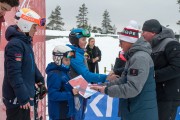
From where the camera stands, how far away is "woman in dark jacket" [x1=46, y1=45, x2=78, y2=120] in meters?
4.07

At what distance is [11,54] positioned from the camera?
3.61 meters

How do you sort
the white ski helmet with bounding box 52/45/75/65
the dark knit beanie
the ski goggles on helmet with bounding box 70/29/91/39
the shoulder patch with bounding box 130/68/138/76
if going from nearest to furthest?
the shoulder patch with bounding box 130/68/138/76, the white ski helmet with bounding box 52/45/75/65, the dark knit beanie, the ski goggles on helmet with bounding box 70/29/91/39

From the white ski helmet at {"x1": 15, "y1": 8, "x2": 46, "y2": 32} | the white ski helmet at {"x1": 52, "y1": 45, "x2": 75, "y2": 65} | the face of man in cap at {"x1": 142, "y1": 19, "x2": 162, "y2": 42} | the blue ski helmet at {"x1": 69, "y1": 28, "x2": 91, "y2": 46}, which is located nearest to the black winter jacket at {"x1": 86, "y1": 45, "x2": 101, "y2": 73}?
the blue ski helmet at {"x1": 69, "y1": 28, "x2": 91, "y2": 46}

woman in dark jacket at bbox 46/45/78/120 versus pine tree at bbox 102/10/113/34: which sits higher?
pine tree at bbox 102/10/113/34

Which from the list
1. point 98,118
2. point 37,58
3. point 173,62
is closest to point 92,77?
point 173,62

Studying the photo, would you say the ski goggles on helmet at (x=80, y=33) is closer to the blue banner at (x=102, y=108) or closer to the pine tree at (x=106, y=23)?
the blue banner at (x=102, y=108)


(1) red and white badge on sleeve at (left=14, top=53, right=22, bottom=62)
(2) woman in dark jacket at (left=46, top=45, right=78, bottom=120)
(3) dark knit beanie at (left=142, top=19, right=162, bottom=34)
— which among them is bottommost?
(2) woman in dark jacket at (left=46, top=45, right=78, bottom=120)

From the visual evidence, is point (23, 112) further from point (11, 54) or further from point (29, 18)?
point (29, 18)

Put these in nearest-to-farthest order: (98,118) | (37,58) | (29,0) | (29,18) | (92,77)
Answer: (29,18)
(92,77)
(29,0)
(37,58)
(98,118)

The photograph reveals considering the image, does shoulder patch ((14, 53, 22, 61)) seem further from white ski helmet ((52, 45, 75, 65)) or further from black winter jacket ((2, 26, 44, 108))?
white ski helmet ((52, 45, 75, 65))

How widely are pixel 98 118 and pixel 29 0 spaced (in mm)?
2659

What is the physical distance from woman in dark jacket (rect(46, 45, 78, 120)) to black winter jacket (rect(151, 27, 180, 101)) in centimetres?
113

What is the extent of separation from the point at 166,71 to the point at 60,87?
1.38 m

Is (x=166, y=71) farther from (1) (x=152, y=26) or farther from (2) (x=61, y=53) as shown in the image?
(2) (x=61, y=53)
